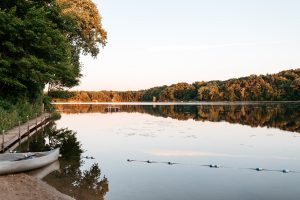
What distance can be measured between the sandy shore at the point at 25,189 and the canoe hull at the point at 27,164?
12.9 inches

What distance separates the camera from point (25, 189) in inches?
556

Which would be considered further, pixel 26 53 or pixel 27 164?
pixel 26 53

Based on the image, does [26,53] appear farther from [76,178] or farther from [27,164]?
[76,178]

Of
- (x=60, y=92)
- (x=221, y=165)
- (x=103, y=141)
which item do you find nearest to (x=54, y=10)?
(x=103, y=141)

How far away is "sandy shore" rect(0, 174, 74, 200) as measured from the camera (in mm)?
13151

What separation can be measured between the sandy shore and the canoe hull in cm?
33

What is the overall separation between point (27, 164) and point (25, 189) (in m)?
3.47

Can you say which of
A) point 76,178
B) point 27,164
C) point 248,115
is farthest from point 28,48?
point 248,115

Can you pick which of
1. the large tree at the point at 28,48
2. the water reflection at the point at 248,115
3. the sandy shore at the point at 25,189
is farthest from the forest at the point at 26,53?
the water reflection at the point at 248,115

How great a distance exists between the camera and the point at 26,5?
38031mm

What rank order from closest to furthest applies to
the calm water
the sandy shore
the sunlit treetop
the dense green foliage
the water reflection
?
1. the sandy shore
2. the calm water
3. the dense green foliage
4. the water reflection
5. the sunlit treetop

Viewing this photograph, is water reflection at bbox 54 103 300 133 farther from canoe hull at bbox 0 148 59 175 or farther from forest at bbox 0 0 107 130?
canoe hull at bbox 0 148 59 175

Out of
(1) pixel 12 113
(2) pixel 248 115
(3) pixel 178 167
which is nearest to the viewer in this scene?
(3) pixel 178 167

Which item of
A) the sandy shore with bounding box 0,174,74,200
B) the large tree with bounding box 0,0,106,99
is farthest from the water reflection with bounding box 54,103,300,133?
the sandy shore with bounding box 0,174,74,200
